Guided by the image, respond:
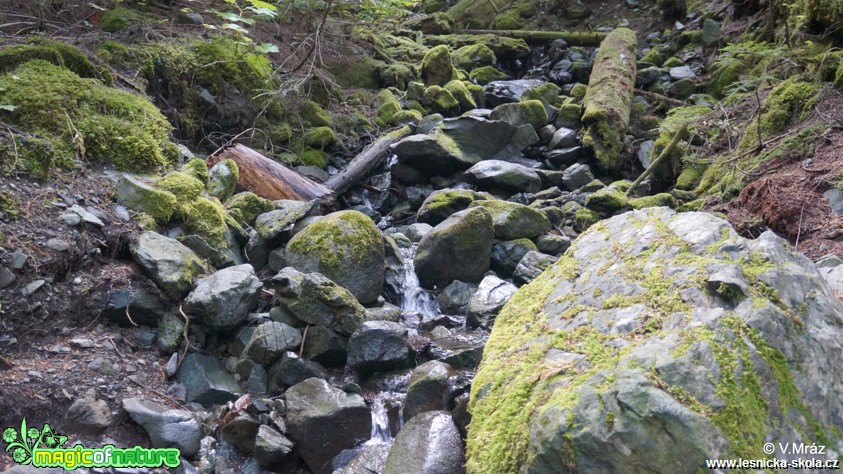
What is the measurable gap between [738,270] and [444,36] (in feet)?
43.7

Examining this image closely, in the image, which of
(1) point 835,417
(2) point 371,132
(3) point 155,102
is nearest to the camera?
(1) point 835,417

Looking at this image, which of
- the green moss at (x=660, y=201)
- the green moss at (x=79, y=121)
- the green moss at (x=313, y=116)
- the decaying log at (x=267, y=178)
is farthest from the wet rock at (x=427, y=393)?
the green moss at (x=313, y=116)

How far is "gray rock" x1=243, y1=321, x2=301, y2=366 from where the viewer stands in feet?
15.0

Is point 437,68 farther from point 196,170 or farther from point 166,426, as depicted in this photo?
point 166,426

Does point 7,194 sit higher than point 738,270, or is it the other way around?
point 738,270

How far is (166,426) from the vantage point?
3863 mm

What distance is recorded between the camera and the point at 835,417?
2.26 meters

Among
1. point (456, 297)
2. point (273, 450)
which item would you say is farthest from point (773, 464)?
point (456, 297)

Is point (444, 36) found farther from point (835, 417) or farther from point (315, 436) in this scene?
point (835, 417)

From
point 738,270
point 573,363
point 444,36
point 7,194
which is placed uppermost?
point 738,270

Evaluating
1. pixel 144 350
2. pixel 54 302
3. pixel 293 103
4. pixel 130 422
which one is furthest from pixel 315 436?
pixel 293 103

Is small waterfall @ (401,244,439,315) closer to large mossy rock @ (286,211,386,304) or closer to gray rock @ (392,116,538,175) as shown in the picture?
large mossy rock @ (286,211,386,304)

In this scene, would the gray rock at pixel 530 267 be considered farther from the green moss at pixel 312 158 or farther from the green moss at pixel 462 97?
the green moss at pixel 462 97

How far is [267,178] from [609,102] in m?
5.70
